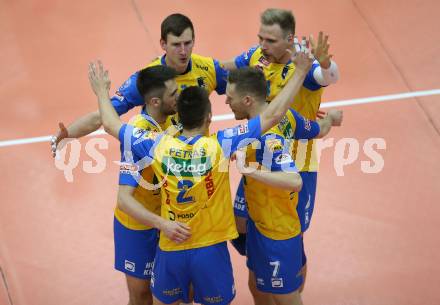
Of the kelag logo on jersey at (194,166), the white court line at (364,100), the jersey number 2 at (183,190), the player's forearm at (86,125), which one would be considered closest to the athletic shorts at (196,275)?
the jersey number 2 at (183,190)

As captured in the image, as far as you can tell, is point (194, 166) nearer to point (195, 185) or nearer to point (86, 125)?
point (195, 185)

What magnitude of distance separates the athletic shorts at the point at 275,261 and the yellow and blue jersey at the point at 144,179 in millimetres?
851

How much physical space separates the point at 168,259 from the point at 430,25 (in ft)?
26.9

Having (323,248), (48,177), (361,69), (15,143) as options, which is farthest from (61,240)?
(361,69)

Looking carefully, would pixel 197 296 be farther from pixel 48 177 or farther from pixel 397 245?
pixel 48 177

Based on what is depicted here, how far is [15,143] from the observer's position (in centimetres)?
970

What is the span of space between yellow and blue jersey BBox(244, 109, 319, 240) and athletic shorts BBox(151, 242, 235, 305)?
49 centimetres

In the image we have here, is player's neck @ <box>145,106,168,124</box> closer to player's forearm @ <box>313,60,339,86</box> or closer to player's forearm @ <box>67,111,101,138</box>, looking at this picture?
player's forearm @ <box>67,111,101,138</box>

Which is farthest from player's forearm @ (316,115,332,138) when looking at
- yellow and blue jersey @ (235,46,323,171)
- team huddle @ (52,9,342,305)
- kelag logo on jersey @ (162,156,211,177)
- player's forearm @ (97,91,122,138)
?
player's forearm @ (97,91,122,138)

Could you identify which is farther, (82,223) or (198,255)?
(82,223)

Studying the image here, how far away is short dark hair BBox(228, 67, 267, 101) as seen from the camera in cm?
547

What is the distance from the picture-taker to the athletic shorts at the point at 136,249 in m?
5.97

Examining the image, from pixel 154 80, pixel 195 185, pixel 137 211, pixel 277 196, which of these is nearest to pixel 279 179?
pixel 277 196

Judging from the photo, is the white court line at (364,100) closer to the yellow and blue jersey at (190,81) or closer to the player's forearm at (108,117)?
the yellow and blue jersey at (190,81)
